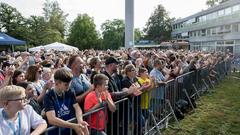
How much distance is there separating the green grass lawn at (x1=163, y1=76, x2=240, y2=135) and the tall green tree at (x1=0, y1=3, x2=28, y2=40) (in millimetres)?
65386

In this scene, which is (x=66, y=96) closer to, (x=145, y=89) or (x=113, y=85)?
(x=113, y=85)

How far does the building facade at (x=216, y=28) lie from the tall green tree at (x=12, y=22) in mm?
39720

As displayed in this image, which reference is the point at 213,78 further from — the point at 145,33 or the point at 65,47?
the point at 145,33

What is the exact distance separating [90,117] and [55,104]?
2.75 feet

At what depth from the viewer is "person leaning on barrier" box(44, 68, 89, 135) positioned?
3969mm

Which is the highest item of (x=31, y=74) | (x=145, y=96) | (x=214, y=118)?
(x=31, y=74)

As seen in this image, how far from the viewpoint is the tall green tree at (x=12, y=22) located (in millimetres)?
73125

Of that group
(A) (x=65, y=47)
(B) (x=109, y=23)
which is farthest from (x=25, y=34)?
(A) (x=65, y=47)

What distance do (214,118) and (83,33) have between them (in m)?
85.7

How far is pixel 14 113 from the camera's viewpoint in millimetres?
3400

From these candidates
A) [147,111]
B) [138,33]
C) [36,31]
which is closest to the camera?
[147,111]

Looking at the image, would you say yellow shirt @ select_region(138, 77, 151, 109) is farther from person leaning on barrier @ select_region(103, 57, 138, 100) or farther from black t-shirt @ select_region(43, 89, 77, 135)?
black t-shirt @ select_region(43, 89, 77, 135)

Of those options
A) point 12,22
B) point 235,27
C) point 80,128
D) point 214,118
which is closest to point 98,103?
point 80,128

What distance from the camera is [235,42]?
50.5 meters
